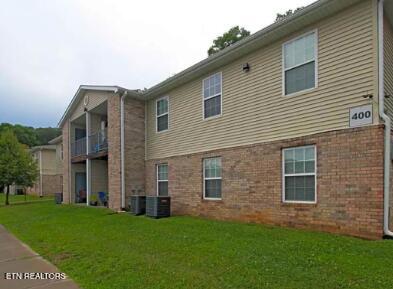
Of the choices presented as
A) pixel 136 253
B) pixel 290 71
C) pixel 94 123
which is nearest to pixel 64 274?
pixel 136 253

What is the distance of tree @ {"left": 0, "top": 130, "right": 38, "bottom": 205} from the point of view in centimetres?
2548

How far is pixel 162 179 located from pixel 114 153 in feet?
9.03

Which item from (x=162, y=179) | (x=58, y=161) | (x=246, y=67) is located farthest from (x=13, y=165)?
(x=246, y=67)

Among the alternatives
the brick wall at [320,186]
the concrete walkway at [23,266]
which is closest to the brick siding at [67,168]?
the brick wall at [320,186]

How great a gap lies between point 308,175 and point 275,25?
409 centimetres

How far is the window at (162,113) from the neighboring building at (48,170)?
23857mm

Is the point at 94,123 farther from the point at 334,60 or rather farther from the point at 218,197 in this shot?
the point at 334,60

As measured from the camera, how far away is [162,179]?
1566 centimetres

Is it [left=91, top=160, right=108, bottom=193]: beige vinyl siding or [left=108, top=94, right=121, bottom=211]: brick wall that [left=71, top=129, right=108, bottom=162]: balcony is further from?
[left=108, top=94, right=121, bottom=211]: brick wall

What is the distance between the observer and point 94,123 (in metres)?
21.5

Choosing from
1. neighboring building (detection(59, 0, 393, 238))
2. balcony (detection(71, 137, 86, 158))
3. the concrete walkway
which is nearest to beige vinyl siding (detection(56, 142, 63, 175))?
balcony (detection(71, 137, 86, 158))

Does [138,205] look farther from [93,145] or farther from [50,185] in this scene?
[50,185]

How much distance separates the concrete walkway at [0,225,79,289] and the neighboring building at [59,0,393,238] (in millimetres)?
5861

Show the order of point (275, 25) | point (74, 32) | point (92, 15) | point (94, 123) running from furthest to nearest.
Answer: point (94, 123) < point (74, 32) < point (92, 15) < point (275, 25)
